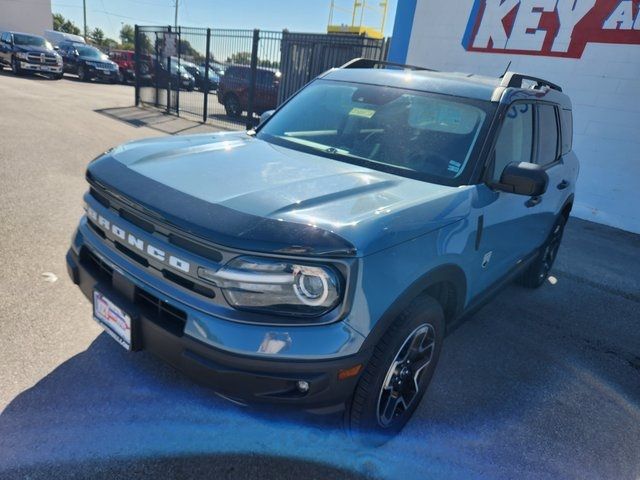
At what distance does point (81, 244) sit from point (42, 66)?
2204 cm

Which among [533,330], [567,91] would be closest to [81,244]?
[533,330]

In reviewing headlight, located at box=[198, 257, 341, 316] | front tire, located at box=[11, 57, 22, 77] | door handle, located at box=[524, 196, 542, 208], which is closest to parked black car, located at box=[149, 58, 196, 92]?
front tire, located at box=[11, 57, 22, 77]

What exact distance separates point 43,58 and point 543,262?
73.5 ft

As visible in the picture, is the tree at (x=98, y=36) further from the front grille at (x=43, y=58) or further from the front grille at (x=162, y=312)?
the front grille at (x=162, y=312)

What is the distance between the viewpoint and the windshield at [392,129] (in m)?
2.68

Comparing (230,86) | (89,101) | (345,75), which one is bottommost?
(89,101)

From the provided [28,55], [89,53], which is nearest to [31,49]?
[28,55]

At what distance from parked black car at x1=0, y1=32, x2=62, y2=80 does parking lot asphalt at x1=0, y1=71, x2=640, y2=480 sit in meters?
19.3

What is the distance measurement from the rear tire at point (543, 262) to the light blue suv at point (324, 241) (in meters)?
1.47

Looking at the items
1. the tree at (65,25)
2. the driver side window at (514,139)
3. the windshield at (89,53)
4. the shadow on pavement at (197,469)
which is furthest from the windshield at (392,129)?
the tree at (65,25)

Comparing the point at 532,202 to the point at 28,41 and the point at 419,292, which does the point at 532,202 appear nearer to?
the point at 419,292

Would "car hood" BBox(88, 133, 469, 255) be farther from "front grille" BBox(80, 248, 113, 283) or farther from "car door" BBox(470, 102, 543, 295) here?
"front grille" BBox(80, 248, 113, 283)

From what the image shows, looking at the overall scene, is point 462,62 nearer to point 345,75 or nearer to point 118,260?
point 345,75

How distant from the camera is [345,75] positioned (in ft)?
11.6
